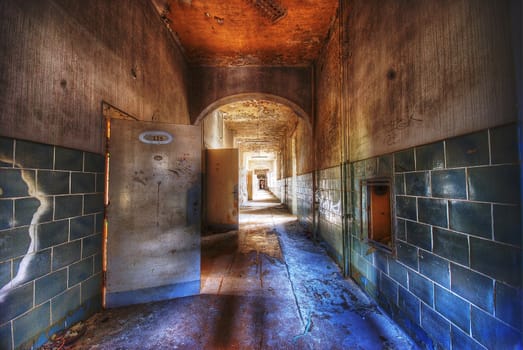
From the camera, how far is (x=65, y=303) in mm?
1835

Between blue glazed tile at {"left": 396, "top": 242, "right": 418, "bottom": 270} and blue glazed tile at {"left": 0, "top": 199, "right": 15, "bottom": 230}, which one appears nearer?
blue glazed tile at {"left": 0, "top": 199, "right": 15, "bottom": 230}

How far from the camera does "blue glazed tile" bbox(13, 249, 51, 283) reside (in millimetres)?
1517

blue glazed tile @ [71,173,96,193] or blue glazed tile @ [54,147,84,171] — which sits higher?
blue glazed tile @ [54,147,84,171]

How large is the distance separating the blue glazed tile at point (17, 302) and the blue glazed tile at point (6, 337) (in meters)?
0.04

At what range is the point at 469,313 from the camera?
1.27 m

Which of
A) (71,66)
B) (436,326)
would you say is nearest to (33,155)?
(71,66)

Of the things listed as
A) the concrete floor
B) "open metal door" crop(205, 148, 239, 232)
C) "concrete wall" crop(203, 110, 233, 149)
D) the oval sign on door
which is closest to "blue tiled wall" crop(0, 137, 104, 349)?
the concrete floor

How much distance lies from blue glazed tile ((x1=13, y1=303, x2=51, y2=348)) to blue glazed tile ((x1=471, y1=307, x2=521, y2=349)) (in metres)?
2.71

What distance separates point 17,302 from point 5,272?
23 cm

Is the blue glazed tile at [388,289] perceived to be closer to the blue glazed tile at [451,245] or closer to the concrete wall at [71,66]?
the blue glazed tile at [451,245]

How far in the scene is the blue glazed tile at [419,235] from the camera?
1578 millimetres

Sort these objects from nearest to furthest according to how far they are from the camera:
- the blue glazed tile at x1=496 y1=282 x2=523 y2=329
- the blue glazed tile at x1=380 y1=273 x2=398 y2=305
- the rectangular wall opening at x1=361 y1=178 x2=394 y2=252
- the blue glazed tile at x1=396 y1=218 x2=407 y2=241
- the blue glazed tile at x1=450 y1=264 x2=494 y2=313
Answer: the blue glazed tile at x1=496 y1=282 x2=523 y2=329 < the blue glazed tile at x1=450 y1=264 x2=494 y2=313 < the blue glazed tile at x1=396 y1=218 x2=407 y2=241 < the blue glazed tile at x1=380 y1=273 x2=398 y2=305 < the rectangular wall opening at x1=361 y1=178 x2=394 y2=252

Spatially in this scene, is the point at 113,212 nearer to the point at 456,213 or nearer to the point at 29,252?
the point at 29,252

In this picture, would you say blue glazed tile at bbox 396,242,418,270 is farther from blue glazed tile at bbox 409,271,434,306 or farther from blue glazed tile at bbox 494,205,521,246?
blue glazed tile at bbox 494,205,521,246
